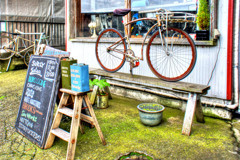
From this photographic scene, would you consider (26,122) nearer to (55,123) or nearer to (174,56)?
(55,123)

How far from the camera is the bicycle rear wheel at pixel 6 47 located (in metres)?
7.44

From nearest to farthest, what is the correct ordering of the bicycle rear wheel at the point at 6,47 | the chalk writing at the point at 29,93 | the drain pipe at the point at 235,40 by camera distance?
the chalk writing at the point at 29,93 < the drain pipe at the point at 235,40 < the bicycle rear wheel at the point at 6,47

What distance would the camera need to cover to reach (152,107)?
11.8 ft

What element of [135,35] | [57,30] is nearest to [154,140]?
[135,35]

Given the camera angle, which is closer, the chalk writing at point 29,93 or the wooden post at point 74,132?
the wooden post at point 74,132

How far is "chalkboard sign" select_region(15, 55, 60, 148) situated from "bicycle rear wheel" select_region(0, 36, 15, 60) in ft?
16.9

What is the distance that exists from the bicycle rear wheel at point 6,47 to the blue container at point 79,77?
601 centimetres

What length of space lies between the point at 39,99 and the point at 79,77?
813mm

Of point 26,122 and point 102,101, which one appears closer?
point 26,122

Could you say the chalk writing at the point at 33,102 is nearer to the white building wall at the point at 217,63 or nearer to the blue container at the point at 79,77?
the blue container at the point at 79,77

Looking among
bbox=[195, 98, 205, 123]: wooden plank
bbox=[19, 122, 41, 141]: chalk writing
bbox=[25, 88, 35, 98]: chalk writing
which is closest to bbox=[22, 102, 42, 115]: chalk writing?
bbox=[25, 88, 35, 98]: chalk writing

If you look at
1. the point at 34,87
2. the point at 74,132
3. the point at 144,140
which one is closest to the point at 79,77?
the point at 74,132

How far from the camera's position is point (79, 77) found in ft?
8.18

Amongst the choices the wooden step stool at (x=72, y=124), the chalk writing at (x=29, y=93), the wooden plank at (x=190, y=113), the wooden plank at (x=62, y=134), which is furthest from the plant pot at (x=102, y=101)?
the wooden plank at (x=190, y=113)
